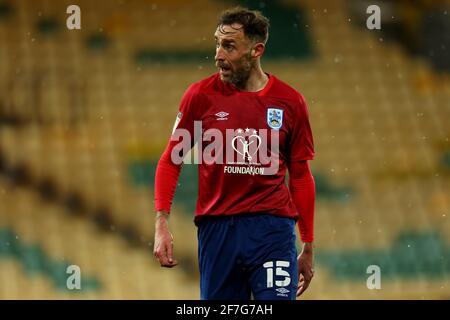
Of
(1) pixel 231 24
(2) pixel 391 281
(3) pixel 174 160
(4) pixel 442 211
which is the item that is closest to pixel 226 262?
(3) pixel 174 160

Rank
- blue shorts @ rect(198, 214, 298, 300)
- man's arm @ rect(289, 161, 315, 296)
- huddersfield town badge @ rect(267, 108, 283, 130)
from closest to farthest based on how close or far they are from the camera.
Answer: blue shorts @ rect(198, 214, 298, 300)
huddersfield town badge @ rect(267, 108, 283, 130)
man's arm @ rect(289, 161, 315, 296)

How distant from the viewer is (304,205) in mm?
3965

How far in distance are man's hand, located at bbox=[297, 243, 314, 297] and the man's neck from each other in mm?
707

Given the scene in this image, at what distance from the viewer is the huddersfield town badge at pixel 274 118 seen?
382 centimetres

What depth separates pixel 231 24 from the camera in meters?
3.84

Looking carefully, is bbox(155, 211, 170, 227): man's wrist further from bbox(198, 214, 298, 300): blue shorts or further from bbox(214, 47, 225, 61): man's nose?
bbox(214, 47, 225, 61): man's nose

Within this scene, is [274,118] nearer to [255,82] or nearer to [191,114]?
[255,82]

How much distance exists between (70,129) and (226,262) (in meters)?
5.35

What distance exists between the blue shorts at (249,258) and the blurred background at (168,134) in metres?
4.07

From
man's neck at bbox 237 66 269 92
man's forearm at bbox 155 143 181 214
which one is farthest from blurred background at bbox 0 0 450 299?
man's neck at bbox 237 66 269 92

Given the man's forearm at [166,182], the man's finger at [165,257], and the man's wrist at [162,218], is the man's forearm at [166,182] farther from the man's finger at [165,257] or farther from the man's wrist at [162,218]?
the man's finger at [165,257]

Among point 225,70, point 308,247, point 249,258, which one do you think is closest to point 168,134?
point 308,247

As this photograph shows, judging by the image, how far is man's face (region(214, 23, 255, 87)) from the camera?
380cm

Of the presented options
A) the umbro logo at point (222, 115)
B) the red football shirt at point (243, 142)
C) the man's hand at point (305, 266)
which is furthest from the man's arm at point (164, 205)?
the man's hand at point (305, 266)
